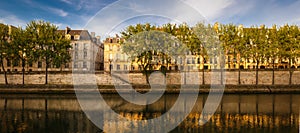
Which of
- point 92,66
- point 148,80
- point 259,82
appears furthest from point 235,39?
point 92,66

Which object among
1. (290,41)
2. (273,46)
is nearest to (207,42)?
(273,46)

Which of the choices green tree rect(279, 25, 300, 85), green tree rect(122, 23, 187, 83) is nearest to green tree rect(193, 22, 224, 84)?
green tree rect(122, 23, 187, 83)

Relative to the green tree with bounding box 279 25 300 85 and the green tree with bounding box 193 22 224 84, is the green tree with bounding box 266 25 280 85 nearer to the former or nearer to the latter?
the green tree with bounding box 279 25 300 85

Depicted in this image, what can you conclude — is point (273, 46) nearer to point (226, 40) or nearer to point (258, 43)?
point (258, 43)

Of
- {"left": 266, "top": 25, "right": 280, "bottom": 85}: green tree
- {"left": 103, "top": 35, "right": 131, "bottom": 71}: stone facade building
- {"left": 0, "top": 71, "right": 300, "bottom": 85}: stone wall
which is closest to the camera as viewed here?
{"left": 266, "top": 25, "right": 280, "bottom": 85}: green tree

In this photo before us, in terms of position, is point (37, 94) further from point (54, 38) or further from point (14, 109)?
point (14, 109)

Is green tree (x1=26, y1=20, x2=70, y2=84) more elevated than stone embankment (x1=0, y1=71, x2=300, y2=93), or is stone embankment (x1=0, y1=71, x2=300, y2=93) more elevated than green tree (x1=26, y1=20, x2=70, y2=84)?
green tree (x1=26, y1=20, x2=70, y2=84)

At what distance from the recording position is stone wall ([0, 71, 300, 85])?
43.5 m

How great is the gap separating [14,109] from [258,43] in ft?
128

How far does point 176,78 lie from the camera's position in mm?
44312

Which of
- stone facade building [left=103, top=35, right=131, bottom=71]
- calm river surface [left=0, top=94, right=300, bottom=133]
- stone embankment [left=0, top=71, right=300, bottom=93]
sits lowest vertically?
calm river surface [left=0, top=94, right=300, bottom=133]

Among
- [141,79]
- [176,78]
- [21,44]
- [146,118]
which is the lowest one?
[146,118]

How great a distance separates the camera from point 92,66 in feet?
223

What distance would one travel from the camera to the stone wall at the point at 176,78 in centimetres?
4353
